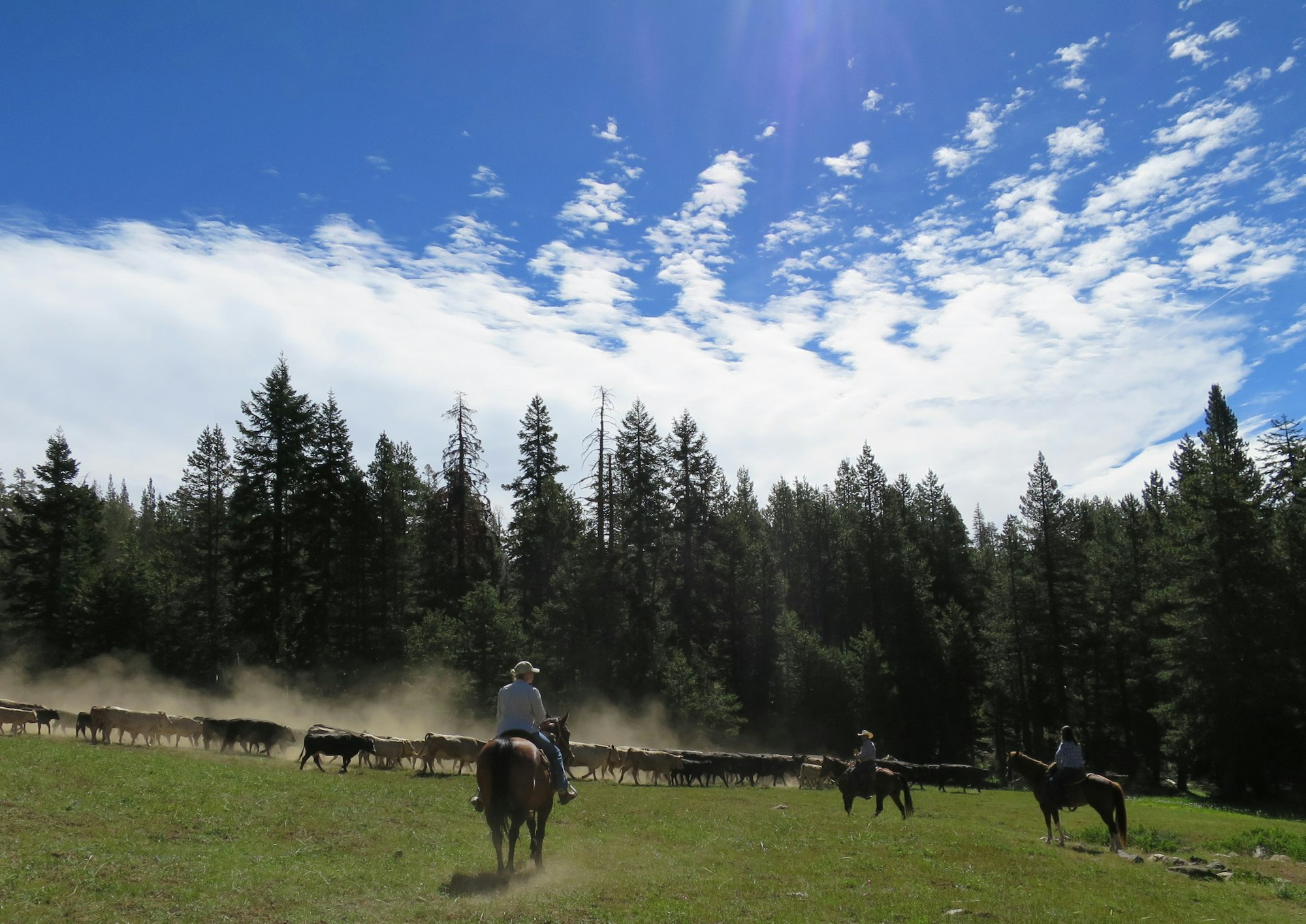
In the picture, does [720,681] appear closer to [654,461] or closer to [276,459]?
[654,461]

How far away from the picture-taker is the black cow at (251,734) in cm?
2905

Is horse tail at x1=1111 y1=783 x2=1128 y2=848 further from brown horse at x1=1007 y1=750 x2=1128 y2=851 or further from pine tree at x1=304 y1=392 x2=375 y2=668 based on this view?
pine tree at x1=304 y1=392 x2=375 y2=668

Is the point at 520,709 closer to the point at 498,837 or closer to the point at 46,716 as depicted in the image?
the point at 498,837

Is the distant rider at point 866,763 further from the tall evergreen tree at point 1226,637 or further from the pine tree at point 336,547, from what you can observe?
the pine tree at point 336,547

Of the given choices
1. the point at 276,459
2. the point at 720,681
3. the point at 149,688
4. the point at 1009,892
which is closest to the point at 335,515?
the point at 276,459

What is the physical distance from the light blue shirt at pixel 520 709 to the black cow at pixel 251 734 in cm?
2151

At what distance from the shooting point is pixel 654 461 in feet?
195

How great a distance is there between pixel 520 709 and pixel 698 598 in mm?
49450

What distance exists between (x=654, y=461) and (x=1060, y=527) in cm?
3104

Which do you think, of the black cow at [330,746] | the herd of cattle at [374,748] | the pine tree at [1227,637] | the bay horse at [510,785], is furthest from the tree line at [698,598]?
the bay horse at [510,785]

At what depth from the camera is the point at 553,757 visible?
Answer: 472 inches

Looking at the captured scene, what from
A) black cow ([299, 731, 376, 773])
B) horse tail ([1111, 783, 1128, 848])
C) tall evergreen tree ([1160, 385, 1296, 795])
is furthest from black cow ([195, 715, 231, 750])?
tall evergreen tree ([1160, 385, 1296, 795])

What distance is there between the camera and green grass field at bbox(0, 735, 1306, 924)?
29.2 feet

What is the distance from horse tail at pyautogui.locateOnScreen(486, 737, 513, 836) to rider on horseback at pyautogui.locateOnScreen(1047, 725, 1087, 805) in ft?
40.6
